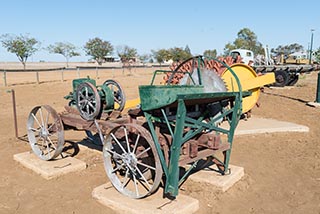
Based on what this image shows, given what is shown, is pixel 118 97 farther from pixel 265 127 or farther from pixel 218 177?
pixel 265 127

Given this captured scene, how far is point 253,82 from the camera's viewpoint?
16.7ft

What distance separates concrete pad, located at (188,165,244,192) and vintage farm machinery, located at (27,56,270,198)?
105mm

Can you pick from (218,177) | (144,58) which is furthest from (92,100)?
(144,58)

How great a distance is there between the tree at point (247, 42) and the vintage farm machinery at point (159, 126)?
47729 mm

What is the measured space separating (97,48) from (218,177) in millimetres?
60184

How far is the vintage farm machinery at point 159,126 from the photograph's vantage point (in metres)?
3.10

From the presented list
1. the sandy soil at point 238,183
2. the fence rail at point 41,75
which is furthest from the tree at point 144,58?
the sandy soil at point 238,183

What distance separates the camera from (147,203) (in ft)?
10.7

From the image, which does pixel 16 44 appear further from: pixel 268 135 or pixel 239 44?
pixel 268 135

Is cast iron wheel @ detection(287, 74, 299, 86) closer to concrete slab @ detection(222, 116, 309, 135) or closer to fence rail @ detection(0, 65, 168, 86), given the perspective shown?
concrete slab @ detection(222, 116, 309, 135)

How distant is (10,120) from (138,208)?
20.2ft

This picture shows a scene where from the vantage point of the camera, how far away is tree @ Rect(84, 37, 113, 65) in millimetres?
61375

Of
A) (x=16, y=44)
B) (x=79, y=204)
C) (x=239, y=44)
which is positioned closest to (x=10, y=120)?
(x=79, y=204)

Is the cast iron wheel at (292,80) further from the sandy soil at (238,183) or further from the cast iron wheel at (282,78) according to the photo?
the sandy soil at (238,183)
